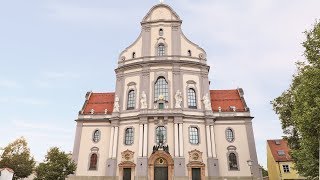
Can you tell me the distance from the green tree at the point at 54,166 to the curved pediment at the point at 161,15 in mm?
23600

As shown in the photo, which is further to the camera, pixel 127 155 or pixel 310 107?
pixel 127 155

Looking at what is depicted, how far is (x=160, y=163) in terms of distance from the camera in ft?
115

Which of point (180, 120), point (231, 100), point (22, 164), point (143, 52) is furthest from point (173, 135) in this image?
point (22, 164)

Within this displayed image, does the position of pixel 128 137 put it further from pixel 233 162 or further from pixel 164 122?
pixel 233 162

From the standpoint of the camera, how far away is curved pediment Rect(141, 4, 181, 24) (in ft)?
142

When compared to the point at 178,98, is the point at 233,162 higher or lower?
lower

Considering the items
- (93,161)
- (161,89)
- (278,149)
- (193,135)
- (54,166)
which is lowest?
(54,166)

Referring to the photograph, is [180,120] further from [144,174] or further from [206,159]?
[144,174]

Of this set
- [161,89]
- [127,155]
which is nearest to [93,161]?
[127,155]

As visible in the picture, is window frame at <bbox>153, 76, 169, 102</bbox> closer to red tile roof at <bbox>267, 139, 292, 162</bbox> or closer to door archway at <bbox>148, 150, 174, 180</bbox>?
door archway at <bbox>148, 150, 174, 180</bbox>

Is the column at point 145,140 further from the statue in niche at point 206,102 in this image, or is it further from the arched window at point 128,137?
the statue in niche at point 206,102

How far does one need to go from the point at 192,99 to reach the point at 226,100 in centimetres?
558

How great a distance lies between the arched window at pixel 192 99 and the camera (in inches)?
1518

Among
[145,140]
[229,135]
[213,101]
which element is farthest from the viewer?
[213,101]
